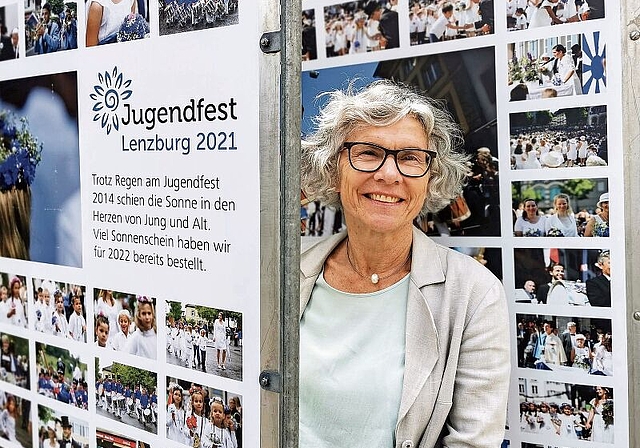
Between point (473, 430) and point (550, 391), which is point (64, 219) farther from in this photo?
point (550, 391)

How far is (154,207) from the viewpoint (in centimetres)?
126

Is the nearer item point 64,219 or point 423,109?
point 64,219

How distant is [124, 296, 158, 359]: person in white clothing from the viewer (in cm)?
129

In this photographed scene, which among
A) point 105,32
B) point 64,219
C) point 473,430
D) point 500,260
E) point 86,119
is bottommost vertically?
point 473,430

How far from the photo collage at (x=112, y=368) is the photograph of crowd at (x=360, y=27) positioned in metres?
1.01

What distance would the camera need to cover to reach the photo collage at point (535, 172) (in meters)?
1.67

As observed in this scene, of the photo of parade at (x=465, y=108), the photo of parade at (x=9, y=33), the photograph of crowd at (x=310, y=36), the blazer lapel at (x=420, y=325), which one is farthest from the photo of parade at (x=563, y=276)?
the photo of parade at (x=9, y=33)

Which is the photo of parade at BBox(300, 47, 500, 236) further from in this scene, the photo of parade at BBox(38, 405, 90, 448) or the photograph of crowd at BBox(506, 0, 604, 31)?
the photo of parade at BBox(38, 405, 90, 448)

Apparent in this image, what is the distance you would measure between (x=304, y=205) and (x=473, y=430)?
843mm

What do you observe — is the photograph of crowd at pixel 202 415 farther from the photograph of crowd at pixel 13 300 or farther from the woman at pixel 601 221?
the woman at pixel 601 221

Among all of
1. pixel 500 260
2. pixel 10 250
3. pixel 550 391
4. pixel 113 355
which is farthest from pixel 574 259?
pixel 10 250

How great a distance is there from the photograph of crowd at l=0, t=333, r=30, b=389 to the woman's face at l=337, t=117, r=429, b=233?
2.66ft

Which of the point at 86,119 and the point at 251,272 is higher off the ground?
the point at 86,119

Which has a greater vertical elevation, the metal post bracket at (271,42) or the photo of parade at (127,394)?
the metal post bracket at (271,42)
